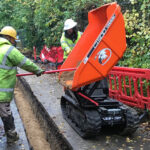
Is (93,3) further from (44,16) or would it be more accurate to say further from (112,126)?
(112,126)

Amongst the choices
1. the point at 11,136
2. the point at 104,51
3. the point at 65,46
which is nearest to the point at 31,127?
the point at 11,136

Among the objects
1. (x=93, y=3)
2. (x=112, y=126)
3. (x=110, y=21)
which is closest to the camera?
(x=110, y=21)

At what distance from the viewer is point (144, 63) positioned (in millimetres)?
6215

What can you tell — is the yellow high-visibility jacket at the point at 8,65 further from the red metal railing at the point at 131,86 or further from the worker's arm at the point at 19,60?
the red metal railing at the point at 131,86

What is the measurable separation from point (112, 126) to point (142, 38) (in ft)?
9.05

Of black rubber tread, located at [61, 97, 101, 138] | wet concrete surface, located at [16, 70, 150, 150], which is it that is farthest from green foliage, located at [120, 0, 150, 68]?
black rubber tread, located at [61, 97, 101, 138]

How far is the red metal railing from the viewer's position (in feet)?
17.5

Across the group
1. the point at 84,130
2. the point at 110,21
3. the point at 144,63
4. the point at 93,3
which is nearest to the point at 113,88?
the point at 144,63

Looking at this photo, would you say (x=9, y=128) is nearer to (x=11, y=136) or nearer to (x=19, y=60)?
(x=11, y=136)

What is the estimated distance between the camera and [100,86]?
5184 millimetres

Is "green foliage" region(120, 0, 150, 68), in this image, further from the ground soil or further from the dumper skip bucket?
the ground soil

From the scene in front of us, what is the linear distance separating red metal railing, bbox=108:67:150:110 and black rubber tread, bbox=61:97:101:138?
1.26 meters

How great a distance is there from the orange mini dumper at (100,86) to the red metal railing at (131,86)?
2.40 ft

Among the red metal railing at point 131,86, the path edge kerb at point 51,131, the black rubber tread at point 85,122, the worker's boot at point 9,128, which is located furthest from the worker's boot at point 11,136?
the red metal railing at point 131,86
